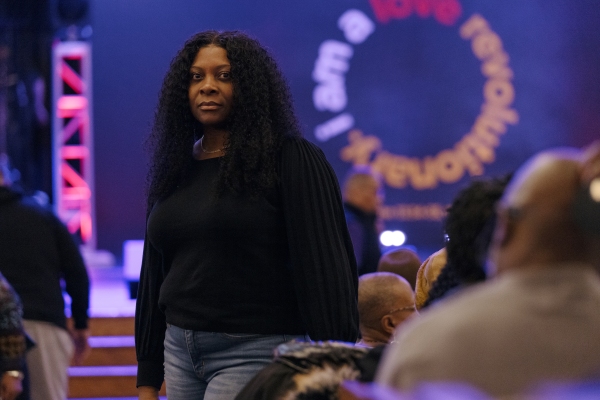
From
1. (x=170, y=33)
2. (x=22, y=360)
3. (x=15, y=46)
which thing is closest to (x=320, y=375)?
(x=22, y=360)

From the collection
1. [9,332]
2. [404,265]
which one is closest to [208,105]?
[9,332]

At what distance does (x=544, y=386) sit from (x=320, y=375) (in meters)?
0.57

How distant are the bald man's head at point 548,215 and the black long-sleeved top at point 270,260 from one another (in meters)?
0.98

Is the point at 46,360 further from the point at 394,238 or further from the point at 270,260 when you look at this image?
the point at 394,238

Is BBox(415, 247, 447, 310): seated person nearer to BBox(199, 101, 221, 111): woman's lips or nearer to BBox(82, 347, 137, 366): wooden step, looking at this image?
BBox(199, 101, 221, 111): woman's lips

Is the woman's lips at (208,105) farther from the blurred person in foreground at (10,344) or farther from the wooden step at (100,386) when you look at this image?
the wooden step at (100,386)

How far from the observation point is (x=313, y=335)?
64.2 inches

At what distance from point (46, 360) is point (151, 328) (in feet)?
4.52

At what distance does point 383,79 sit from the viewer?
8.70 m

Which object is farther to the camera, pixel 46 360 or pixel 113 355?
pixel 113 355

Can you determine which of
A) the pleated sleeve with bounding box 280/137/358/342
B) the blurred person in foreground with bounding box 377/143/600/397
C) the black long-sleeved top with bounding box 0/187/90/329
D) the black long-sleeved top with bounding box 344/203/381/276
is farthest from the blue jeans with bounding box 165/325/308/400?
the black long-sleeved top with bounding box 344/203/381/276

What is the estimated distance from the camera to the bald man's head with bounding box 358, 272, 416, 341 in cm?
233

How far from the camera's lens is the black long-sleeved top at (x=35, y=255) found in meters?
3.01

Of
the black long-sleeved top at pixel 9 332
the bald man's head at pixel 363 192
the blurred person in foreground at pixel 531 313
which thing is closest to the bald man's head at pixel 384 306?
the black long-sleeved top at pixel 9 332
